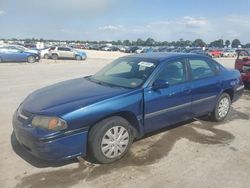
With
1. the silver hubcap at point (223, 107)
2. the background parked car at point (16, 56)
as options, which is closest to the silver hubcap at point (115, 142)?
the silver hubcap at point (223, 107)

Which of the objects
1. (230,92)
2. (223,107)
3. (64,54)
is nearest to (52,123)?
(223,107)

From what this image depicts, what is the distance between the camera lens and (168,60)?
5371 mm

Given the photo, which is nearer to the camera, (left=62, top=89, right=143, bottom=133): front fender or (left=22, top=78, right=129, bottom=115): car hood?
(left=62, top=89, right=143, bottom=133): front fender

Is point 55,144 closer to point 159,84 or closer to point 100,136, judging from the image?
point 100,136

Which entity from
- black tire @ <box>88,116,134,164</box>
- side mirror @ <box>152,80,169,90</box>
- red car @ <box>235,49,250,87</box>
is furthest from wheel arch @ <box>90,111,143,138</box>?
red car @ <box>235,49,250,87</box>

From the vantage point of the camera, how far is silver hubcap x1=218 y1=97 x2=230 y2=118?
6.58 metres

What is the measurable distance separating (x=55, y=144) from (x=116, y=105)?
1014 mm

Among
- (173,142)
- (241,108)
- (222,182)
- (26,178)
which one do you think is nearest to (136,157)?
(173,142)

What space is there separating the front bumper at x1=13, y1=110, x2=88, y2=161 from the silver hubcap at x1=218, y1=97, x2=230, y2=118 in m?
3.55

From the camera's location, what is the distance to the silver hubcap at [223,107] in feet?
21.6

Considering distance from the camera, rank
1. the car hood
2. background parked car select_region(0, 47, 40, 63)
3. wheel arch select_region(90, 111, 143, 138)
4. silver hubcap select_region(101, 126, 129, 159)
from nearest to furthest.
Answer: the car hood, silver hubcap select_region(101, 126, 129, 159), wheel arch select_region(90, 111, 143, 138), background parked car select_region(0, 47, 40, 63)

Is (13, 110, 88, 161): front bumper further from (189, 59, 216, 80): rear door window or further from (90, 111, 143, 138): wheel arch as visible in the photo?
(189, 59, 216, 80): rear door window

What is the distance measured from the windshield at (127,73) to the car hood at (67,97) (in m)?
0.25

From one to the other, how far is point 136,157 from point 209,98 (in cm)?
230
